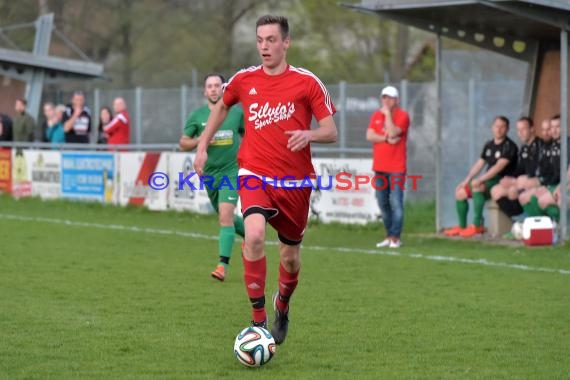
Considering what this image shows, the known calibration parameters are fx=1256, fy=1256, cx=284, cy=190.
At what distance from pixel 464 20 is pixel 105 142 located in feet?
34.7

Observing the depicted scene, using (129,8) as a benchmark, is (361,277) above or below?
below

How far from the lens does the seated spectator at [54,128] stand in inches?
998

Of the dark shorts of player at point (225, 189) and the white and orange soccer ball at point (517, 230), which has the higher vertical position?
the dark shorts of player at point (225, 189)

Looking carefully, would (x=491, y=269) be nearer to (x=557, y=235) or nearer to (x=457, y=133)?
(x=557, y=235)

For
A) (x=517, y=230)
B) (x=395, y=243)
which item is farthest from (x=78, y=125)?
(x=517, y=230)

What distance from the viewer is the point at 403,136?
15.9 meters

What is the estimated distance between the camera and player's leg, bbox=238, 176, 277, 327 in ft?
25.4

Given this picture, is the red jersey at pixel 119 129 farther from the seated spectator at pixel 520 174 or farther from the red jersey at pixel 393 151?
the seated spectator at pixel 520 174

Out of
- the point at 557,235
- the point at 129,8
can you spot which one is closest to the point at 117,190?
the point at 557,235

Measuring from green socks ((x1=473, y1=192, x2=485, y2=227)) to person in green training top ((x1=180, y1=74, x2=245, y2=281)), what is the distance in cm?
488

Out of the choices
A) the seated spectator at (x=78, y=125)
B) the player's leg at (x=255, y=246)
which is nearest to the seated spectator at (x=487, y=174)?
the player's leg at (x=255, y=246)

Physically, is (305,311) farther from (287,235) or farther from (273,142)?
(273,142)

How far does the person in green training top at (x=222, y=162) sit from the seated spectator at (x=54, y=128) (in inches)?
515

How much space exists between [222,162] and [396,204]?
13.2 feet
